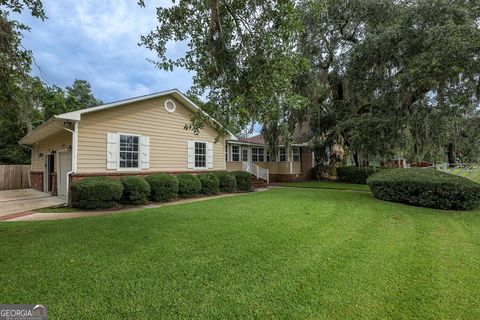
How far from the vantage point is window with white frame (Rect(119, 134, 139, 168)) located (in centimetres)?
1018

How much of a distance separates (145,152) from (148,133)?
81cm

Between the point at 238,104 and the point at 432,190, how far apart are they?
7.50 m

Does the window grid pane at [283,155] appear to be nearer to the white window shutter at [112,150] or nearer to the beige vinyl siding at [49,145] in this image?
the white window shutter at [112,150]

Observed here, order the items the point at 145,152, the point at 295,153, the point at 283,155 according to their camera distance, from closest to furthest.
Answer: the point at 145,152 → the point at 283,155 → the point at 295,153

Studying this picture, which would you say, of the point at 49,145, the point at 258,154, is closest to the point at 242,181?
the point at 258,154

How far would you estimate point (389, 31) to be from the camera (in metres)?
11.5

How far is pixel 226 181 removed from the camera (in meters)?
12.3

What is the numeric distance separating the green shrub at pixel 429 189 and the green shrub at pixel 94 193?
938cm

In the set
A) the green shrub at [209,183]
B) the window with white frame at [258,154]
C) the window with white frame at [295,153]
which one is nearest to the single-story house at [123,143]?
the green shrub at [209,183]

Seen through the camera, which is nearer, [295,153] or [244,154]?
[244,154]

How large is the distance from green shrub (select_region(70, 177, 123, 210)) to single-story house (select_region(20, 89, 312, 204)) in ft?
2.64

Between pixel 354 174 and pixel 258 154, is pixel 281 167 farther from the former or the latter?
pixel 354 174

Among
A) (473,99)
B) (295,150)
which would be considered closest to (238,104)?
(473,99)

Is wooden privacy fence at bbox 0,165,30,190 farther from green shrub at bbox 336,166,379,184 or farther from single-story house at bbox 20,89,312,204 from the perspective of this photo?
green shrub at bbox 336,166,379,184
